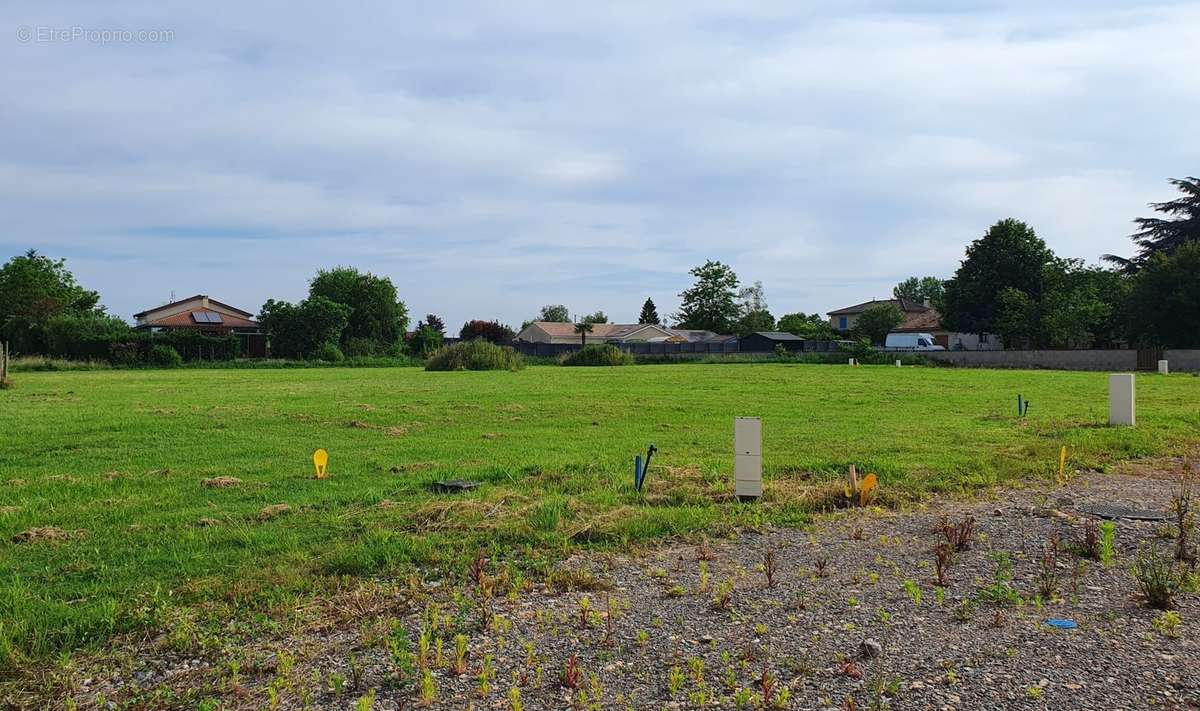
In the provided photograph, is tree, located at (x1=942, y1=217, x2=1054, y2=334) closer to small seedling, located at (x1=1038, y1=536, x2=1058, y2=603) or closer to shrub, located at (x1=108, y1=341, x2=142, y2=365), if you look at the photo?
shrub, located at (x1=108, y1=341, x2=142, y2=365)

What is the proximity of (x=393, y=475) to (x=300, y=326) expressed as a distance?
168 feet

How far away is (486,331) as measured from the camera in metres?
93.9

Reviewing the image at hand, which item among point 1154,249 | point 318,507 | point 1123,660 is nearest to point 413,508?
point 318,507

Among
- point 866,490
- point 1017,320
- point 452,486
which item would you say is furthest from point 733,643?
point 1017,320

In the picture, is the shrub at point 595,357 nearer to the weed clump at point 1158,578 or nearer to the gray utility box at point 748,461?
the gray utility box at point 748,461

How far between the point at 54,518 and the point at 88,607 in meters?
2.90

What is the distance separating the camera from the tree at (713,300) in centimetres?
10144

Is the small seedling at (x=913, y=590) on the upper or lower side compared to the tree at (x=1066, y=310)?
lower

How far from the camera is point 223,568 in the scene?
560 centimetres

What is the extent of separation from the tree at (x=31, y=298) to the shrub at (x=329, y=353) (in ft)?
52.3

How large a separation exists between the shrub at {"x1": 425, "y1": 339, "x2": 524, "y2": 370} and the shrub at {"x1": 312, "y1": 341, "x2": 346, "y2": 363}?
15234 millimetres

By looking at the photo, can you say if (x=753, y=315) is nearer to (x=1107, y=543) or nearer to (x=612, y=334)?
(x=612, y=334)

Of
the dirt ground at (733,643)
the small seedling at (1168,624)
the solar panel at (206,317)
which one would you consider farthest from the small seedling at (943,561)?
the solar panel at (206,317)

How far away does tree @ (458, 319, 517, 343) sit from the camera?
93125mm
